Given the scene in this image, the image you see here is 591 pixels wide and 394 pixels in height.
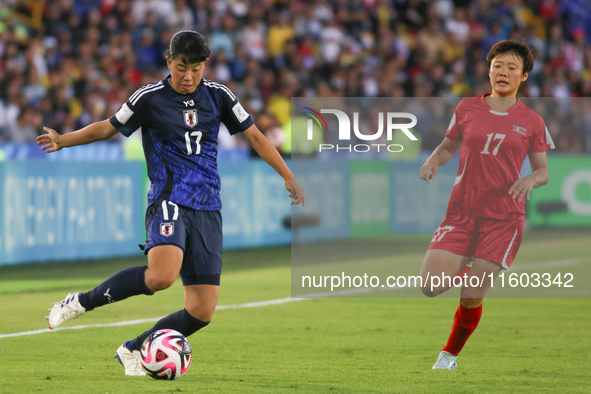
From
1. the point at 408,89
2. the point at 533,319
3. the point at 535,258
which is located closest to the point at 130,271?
the point at 533,319

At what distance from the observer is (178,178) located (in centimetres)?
507

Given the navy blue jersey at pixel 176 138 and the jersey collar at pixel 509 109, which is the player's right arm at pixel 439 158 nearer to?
the jersey collar at pixel 509 109

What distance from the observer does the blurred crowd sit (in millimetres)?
14250

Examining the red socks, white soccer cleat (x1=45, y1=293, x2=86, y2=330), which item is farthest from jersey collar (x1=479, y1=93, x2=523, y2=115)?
white soccer cleat (x1=45, y1=293, x2=86, y2=330)

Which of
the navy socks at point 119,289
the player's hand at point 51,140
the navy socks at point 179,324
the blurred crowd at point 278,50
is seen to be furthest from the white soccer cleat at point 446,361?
the blurred crowd at point 278,50

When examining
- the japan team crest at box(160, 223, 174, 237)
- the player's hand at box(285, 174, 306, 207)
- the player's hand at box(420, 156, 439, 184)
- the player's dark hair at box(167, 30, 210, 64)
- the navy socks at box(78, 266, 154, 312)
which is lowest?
the navy socks at box(78, 266, 154, 312)

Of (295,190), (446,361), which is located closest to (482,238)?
(446,361)

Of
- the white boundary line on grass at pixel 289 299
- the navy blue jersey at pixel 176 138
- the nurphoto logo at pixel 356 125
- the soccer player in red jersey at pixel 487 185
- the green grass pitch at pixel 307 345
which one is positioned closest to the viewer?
the navy blue jersey at pixel 176 138

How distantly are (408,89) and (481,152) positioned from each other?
554 inches

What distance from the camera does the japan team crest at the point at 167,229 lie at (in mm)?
4926

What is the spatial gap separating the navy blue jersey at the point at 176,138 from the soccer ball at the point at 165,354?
2.42 ft

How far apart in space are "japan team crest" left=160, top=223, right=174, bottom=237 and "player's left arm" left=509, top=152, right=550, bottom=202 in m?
2.18

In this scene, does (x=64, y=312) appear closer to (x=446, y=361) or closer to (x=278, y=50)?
(x=446, y=361)

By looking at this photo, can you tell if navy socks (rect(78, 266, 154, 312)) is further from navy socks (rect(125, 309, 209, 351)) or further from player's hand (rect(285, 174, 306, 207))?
player's hand (rect(285, 174, 306, 207))
